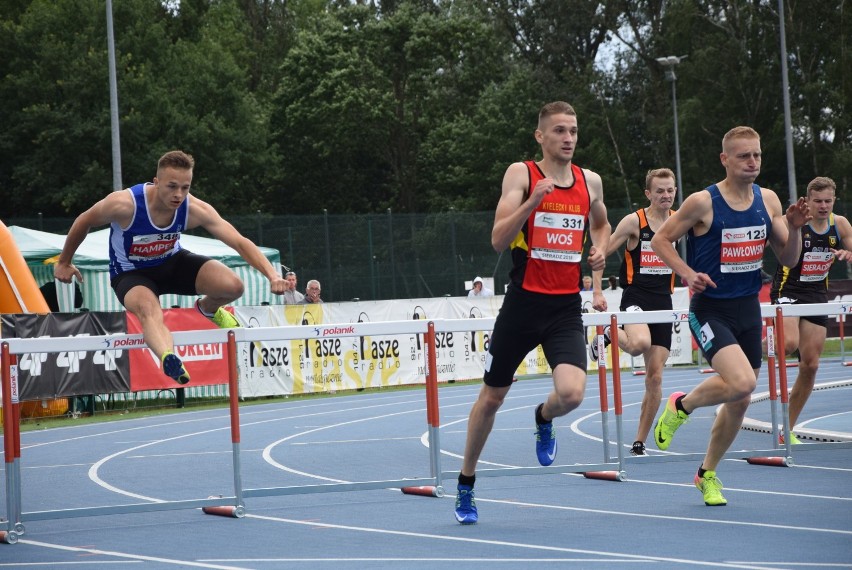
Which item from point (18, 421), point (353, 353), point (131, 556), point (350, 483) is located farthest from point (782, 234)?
point (353, 353)

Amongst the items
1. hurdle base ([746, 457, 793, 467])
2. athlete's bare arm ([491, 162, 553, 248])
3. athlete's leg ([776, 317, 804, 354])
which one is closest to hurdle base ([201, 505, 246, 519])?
athlete's bare arm ([491, 162, 553, 248])

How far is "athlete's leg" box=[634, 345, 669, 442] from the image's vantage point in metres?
9.88

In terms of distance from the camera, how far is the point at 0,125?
4281cm

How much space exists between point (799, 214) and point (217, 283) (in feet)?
12.2

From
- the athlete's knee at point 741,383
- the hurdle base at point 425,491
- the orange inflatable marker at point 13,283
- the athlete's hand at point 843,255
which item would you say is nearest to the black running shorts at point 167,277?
the hurdle base at point 425,491

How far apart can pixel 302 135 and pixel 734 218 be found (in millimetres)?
45601

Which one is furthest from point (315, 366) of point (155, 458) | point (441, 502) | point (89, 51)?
point (89, 51)

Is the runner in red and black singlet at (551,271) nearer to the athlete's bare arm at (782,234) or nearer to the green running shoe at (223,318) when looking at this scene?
the athlete's bare arm at (782,234)

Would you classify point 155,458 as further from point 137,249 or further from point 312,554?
point 312,554

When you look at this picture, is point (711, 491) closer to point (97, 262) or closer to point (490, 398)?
point (490, 398)

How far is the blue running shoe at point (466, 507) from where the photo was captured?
716 centimetres

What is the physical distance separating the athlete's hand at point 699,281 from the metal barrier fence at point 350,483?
3.68ft

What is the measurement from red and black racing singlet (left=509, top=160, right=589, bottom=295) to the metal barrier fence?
1.43 meters

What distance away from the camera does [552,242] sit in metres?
6.73
